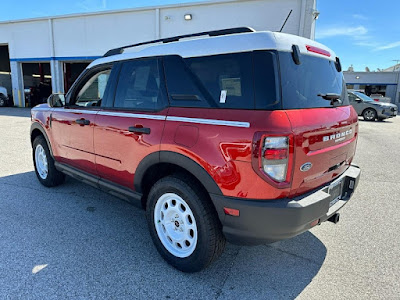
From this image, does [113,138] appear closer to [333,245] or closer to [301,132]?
[301,132]

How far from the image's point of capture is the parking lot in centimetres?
230

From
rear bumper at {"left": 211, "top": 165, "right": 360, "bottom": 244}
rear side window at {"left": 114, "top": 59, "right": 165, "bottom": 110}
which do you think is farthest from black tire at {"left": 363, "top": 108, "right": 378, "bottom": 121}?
rear side window at {"left": 114, "top": 59, "right": 165, "bottom": 110}

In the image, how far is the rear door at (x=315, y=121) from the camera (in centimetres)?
205

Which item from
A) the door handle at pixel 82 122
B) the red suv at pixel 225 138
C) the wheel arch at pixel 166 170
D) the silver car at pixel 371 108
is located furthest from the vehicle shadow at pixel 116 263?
the silver car at pixel 371 108

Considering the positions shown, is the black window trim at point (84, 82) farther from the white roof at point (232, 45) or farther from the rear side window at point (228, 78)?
the rear side window at point (228, 78)

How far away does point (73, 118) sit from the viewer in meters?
3.60

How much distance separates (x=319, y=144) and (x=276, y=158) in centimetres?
48

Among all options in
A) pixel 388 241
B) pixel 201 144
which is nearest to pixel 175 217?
pixel 201 144

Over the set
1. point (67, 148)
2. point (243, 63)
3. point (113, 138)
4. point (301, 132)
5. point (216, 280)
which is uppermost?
point (243, 63)

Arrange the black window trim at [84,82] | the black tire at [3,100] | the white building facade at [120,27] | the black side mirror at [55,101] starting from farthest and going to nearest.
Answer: the black tire at [3,100] < the white building facade at [120,27] < the black side mirror at [55,101] < the black window trim at [84,82]

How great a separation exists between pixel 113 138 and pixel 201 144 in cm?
122

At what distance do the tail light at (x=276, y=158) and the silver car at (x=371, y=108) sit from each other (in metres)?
15.7

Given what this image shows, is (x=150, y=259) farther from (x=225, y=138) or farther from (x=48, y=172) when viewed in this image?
(x=48, y=172)

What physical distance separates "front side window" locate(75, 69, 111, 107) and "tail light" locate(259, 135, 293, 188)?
7.23 feet
